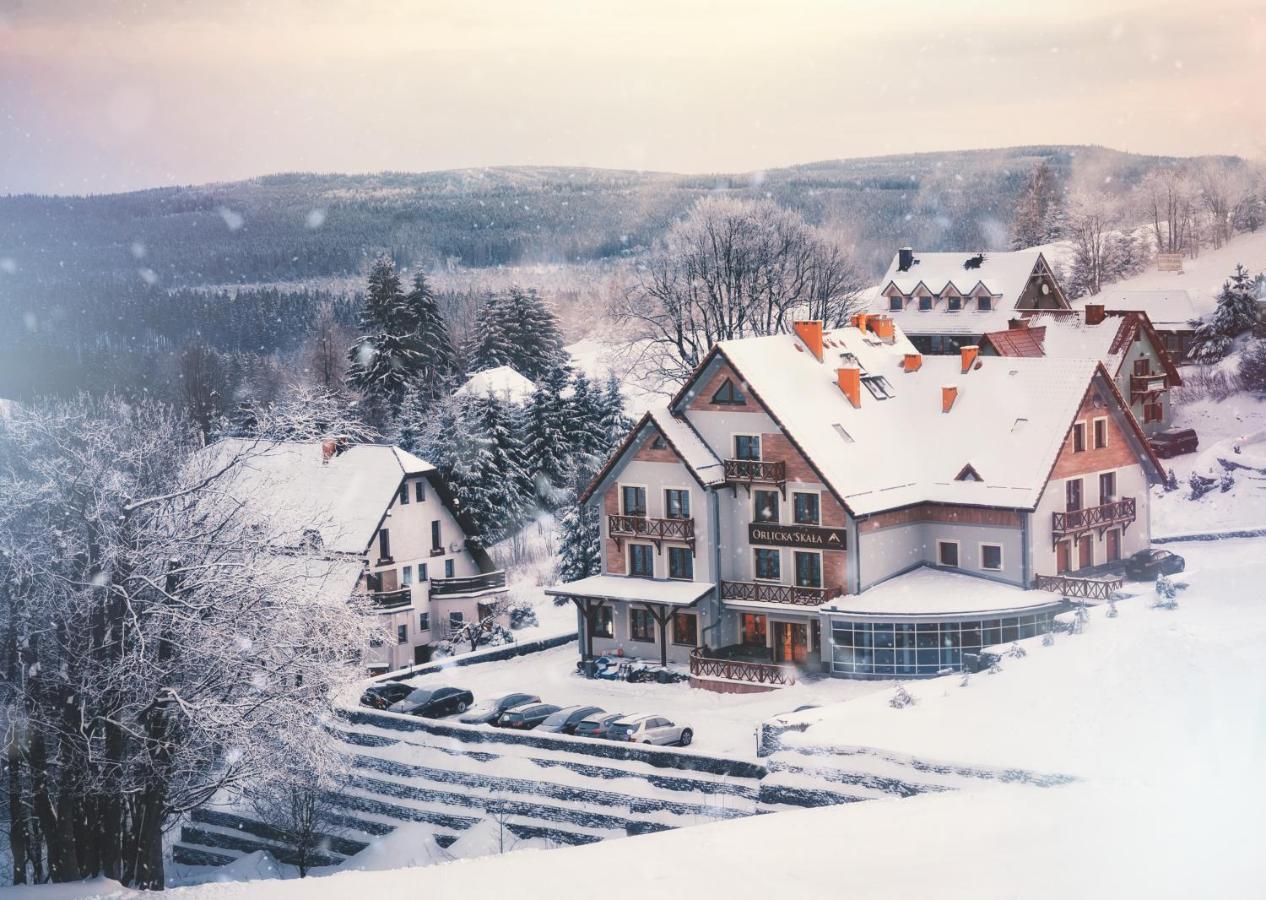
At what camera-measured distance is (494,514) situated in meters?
51.9

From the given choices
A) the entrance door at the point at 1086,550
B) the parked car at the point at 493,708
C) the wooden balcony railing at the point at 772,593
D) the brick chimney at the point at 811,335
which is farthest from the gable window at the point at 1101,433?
the parked car at the point at 493,708

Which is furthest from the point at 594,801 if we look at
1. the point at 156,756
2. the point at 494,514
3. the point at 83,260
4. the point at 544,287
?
the point at 544,287

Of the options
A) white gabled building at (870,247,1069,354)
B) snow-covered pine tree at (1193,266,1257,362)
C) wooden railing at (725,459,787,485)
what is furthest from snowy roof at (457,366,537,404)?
wooden railing at (725,459,787,485)

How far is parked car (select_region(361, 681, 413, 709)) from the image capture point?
33.9 metres

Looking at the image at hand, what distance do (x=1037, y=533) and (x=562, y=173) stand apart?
57.0 metres

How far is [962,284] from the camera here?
64688 millimetres

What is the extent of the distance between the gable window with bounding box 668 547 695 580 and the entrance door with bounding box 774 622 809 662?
248cm

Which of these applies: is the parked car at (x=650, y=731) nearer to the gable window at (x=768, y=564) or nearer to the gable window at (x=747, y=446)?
the gable window at (x=768, y=564)

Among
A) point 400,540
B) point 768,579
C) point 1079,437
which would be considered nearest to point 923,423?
point 1079,437

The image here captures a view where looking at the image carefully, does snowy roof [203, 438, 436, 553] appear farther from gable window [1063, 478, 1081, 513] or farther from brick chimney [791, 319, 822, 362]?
gable window [1063, 478, 1081, 513]

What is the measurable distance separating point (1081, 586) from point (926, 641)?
385 centimetres

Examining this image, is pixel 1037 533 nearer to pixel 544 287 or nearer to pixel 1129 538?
pixel 1129 538

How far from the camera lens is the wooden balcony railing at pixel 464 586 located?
43.3 meters

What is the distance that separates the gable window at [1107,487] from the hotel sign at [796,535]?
6931mm
